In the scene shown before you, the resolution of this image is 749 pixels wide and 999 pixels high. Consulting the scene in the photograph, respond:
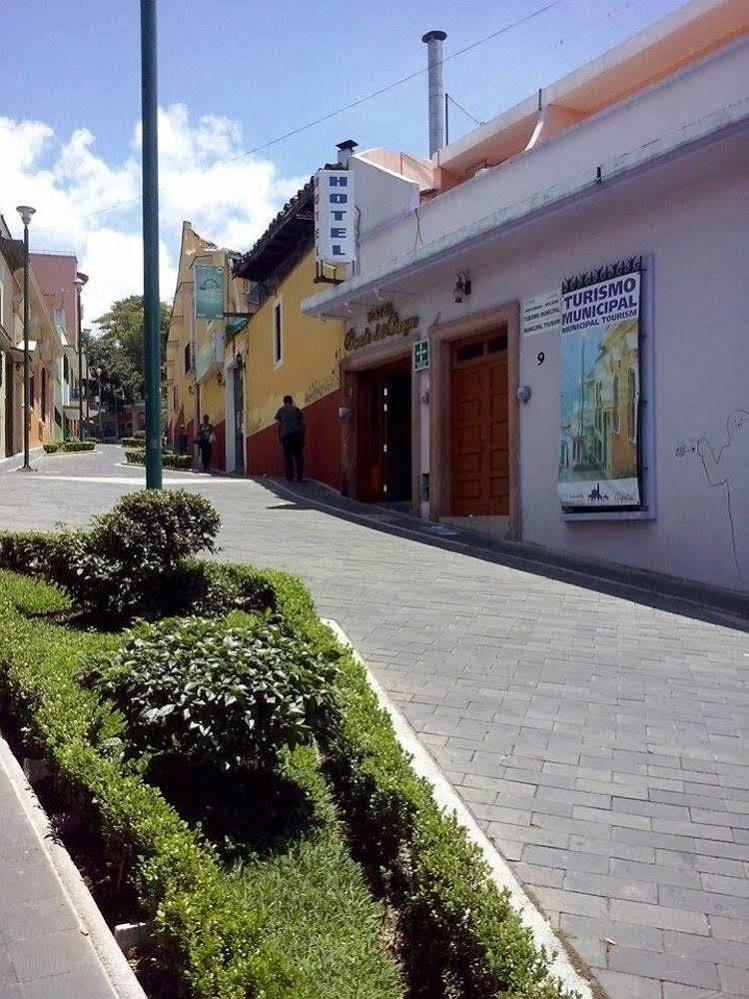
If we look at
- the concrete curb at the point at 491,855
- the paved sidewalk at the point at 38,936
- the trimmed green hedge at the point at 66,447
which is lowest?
the paved sidewalk at the point at 38,936

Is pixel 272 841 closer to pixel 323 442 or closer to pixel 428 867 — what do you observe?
pixel 428 867

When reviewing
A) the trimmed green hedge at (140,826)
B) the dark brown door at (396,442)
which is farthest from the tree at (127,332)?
the trimmed green hedge at (140,826)

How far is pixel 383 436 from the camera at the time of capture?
1662 cm

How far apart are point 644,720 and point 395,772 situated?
73.5 inches

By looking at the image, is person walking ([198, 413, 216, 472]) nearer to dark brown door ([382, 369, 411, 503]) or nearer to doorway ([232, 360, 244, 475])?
doorway ([232, 360, 244, 475])

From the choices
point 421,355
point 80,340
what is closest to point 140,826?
point 421,355

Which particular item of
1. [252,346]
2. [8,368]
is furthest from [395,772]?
[8,368]

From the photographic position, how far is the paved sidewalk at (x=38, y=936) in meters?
2.48

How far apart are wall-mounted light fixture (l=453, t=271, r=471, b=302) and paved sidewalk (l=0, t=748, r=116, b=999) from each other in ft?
32.8

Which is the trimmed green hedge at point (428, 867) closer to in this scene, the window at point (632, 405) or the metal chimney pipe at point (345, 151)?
the window at point (632, 405)

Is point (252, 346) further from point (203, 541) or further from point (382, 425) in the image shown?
point (203, 541)

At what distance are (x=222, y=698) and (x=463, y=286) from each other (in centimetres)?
963

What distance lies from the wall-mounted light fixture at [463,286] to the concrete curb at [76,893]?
9464 millimetres

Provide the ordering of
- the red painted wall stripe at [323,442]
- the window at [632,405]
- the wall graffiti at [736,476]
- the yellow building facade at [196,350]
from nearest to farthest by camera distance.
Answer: the wall graffiti at [736,476] < the window at [632,405] < the red painted wall stripe at [323,442] < the yellow building facade at [196,350]
